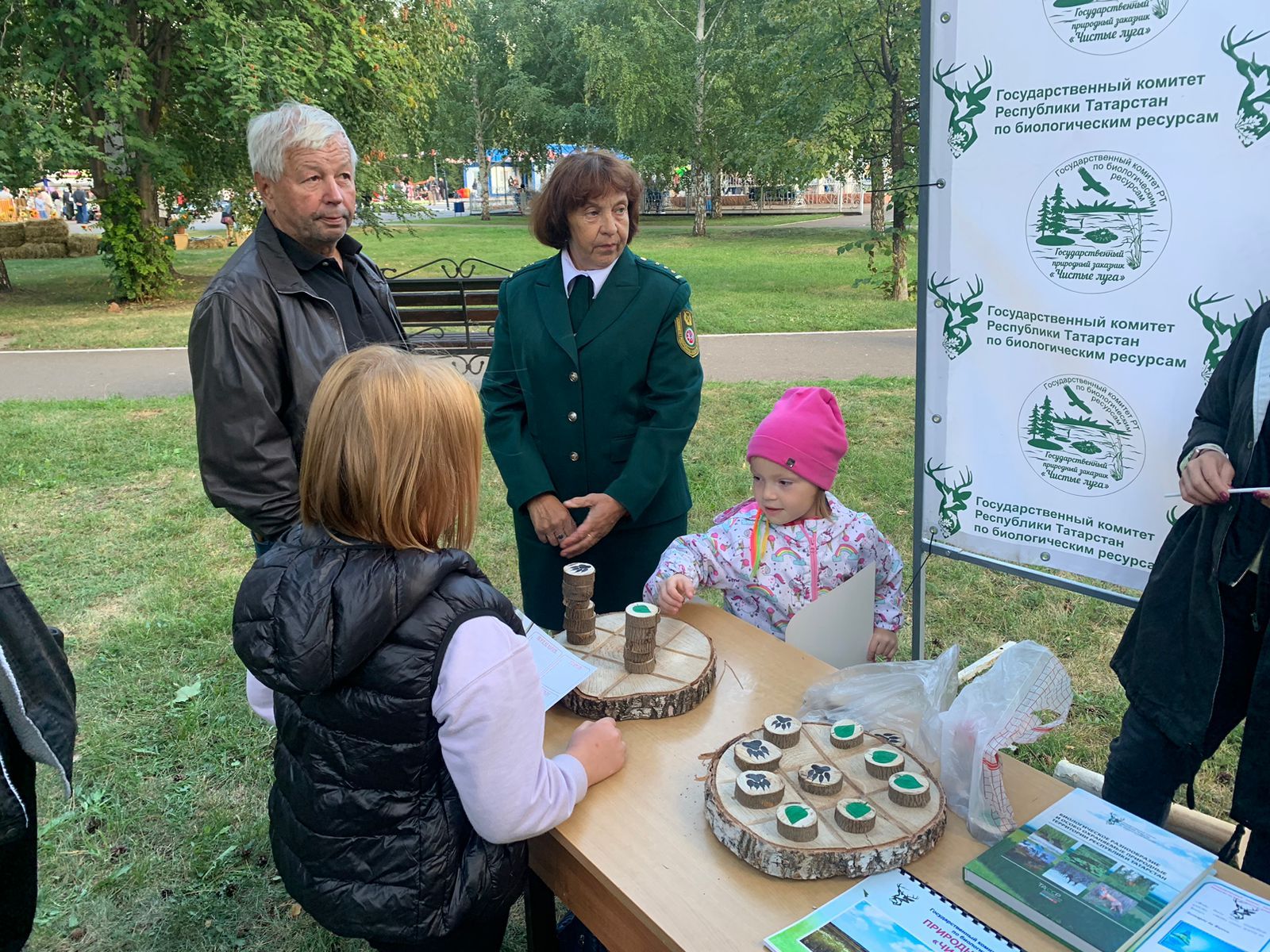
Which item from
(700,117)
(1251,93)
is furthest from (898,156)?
(700,117)

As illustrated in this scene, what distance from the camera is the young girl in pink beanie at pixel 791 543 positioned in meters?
2.13

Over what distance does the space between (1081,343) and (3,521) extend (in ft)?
17.5

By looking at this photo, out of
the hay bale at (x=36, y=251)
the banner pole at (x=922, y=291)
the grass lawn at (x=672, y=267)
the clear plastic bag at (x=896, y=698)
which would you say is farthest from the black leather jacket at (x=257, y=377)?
the hay bale at (x=36, y=251)

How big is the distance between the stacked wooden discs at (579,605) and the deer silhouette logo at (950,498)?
107 centimetres

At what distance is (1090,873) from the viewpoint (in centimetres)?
127

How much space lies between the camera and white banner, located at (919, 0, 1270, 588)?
1.81 m

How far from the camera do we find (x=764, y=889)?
127 centimetres

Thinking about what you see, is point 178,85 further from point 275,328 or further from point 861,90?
point 275,328

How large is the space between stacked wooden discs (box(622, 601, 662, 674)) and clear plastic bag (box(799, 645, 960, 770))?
0.31 m

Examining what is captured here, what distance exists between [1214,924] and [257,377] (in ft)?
7.06

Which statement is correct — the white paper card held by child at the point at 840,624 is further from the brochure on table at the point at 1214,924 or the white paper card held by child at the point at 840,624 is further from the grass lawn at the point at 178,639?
→ the grass lawn at the point at 178,639

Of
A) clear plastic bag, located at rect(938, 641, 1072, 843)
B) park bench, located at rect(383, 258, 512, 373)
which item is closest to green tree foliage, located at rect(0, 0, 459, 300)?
park bench, located at rect(383, 258, 512, 373)

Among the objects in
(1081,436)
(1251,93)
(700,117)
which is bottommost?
(1081,436)

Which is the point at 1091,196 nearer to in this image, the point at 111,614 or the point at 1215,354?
the point at 1215,354
